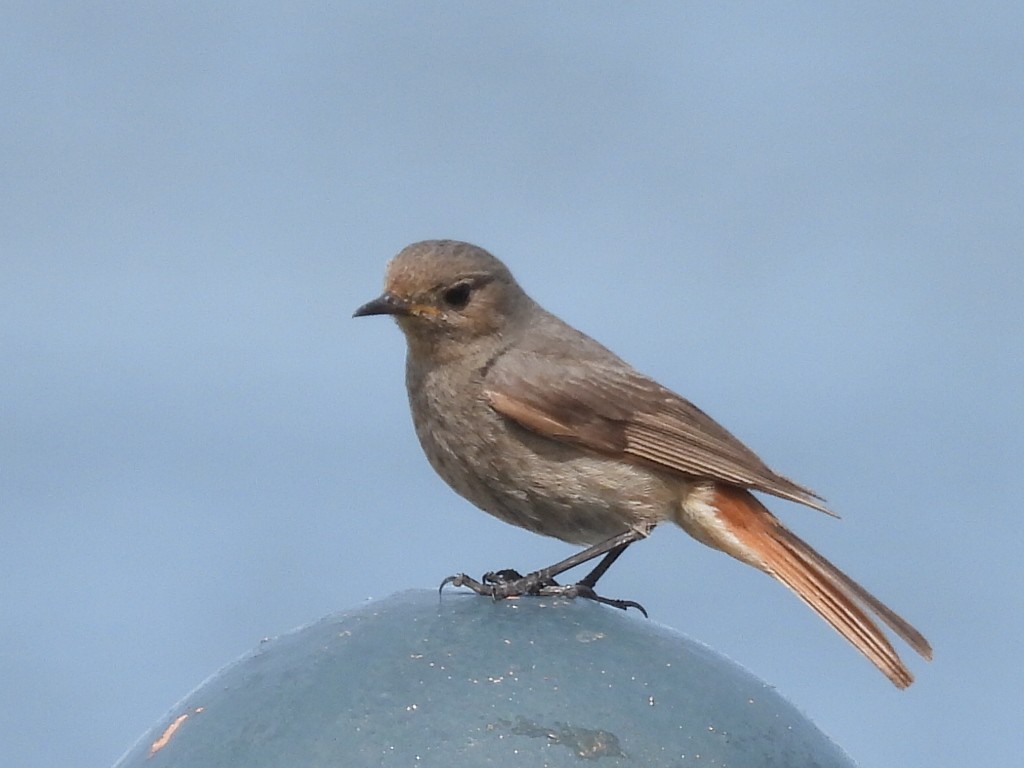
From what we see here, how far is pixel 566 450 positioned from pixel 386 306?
0.94 m

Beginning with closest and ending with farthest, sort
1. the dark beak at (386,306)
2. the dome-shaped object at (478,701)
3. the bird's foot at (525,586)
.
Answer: the dome-shaped object at (478,701) < the bird's foot at (525,586) < the dark beak at (386,306)

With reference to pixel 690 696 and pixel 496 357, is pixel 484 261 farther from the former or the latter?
pixel 690 696

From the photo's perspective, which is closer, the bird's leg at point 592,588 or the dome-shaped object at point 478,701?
the dome-shaped object at point 478,701

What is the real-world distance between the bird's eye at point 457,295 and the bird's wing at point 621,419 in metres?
0.29

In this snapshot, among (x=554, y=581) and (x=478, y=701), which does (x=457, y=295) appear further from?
(x=478, y=701)

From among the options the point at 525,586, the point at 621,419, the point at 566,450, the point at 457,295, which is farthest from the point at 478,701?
the point at 457,295

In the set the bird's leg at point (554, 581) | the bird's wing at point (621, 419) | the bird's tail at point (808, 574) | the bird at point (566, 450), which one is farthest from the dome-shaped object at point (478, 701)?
the bird's wing at point (621, 419)

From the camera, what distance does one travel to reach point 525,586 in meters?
5.80

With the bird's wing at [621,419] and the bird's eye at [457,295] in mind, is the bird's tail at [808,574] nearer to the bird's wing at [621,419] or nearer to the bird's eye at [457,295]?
the bird's wing at [621,419]

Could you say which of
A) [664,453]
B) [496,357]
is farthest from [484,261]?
[664,453]

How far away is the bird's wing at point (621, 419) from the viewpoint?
6543 millimetres

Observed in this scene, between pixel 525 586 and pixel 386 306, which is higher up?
pixel 386 306

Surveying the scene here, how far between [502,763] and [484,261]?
3391 mm

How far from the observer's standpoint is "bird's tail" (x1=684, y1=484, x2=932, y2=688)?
6.00 m
